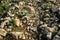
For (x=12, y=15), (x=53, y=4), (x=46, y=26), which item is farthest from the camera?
(x=53, y=4)

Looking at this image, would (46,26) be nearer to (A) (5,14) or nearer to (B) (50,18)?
(B) (50,18)

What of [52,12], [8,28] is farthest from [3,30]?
[52,12]

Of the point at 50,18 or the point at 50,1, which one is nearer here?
the point at 50,18

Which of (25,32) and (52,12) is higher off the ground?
(52,12)

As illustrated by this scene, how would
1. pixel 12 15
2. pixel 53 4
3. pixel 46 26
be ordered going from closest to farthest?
pixel 46 26 → pixel 12 15 → pixel 53 4

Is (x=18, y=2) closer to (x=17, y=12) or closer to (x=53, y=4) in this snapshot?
(x=17, y=12)

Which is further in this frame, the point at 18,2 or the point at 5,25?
the point at 18,2

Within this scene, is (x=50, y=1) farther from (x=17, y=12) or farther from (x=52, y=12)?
(x=17, y=12)

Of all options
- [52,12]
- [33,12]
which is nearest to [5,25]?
[33,12]

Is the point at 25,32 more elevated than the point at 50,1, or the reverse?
the point at 50,1
